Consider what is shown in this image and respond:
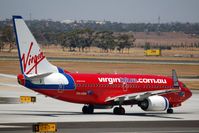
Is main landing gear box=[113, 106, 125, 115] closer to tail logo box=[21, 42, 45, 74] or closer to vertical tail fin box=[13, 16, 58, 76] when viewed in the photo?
vertical tail fin box=[13, 16, 58, 76]

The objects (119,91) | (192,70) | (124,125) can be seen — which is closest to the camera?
(124,125)

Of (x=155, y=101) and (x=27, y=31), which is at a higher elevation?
(x=27, y=31)

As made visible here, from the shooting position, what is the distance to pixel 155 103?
54.5 meters

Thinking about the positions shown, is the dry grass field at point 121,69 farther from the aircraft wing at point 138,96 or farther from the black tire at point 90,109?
the black tire at point 90,109

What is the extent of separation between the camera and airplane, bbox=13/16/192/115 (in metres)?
51.8

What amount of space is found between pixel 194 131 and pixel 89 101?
13089 millimetres

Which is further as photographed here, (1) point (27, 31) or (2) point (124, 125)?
(1) point (27, 31)

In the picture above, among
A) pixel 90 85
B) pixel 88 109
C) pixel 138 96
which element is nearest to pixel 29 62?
pixel 90 85

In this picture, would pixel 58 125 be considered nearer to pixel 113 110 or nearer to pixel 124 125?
pixel 124 125

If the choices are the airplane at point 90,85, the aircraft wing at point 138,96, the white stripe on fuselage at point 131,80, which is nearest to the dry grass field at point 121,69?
the white stripe on fuselage at point 131,80

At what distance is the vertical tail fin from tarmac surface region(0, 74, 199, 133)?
3.37m

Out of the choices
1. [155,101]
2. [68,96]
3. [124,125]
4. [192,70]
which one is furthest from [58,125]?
[192,70]

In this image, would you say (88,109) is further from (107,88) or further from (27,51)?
(27,51)

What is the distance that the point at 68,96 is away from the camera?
53.1 metres
